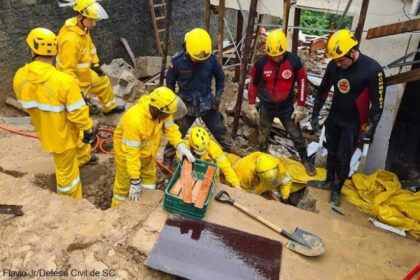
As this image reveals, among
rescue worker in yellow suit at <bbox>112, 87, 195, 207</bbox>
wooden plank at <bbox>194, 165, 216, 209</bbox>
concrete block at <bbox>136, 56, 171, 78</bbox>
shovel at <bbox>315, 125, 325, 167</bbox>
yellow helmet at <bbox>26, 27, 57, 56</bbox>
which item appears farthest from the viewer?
concrete block at <bbox>136, 56, 171, 78</bbox>

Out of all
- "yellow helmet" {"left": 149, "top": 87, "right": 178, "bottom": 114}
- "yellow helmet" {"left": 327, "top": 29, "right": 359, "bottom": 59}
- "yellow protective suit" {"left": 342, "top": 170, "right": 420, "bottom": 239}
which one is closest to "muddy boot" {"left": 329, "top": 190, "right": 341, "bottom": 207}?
"yellow protective suit" {"left": 342, "top": 170, "right": 420, "bottom": 239}

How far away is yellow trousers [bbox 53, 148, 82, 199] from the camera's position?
449cm

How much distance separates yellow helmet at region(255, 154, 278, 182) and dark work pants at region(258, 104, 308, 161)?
1031mm

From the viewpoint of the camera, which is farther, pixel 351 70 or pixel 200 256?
pixel 351 70

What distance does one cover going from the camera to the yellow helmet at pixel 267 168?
16.0ft

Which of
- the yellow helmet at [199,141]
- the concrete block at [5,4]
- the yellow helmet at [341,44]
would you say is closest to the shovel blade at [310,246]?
the yellow helmet at [199,141]

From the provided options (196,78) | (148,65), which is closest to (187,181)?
(196,78)

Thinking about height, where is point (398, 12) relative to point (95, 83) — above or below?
above

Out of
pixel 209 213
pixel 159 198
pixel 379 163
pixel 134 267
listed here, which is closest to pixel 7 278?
pixel 134 267

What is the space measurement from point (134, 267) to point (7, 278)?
3.35ft

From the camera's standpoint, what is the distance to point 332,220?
4.22 meters

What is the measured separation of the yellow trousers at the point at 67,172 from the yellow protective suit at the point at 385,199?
3.60 metres

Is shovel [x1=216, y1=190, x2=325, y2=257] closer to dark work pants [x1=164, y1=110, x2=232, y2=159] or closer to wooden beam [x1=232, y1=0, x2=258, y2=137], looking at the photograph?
dark work pants [x1=164, y1=110, x2=232, y2=159]

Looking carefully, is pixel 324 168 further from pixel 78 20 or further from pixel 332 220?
pixel 78 20
